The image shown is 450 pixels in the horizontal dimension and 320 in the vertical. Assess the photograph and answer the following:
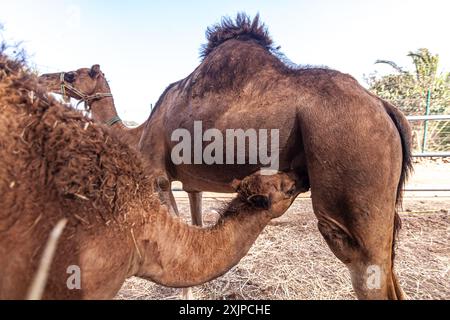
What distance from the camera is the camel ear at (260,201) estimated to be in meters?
1.83

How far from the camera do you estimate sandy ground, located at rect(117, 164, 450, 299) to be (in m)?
3.29

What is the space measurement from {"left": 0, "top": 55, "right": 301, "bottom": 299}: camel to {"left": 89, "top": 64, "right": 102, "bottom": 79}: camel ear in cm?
373

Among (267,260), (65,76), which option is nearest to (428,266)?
(267,260)

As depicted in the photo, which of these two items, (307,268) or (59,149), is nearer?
(59,149)

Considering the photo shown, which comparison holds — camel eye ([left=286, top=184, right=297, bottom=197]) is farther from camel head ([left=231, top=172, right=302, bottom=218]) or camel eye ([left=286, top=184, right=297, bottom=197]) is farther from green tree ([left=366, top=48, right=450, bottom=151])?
green tree ([left=366, top=48, right=450, bottom=151])

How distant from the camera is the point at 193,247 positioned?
1.75m

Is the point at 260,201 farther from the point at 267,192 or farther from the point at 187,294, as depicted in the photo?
the point at 187,294

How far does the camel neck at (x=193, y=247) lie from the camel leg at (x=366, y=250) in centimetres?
55

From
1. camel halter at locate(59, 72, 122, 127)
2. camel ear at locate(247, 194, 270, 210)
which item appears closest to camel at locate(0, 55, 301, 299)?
camel ear at locate(247, 194, 270, 210)

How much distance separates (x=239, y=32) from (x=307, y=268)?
2.76 metres

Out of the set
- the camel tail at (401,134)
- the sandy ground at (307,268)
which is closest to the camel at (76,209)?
the sandy ground at (307,268)

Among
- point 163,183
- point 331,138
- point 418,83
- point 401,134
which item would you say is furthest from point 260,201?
point 418,83
